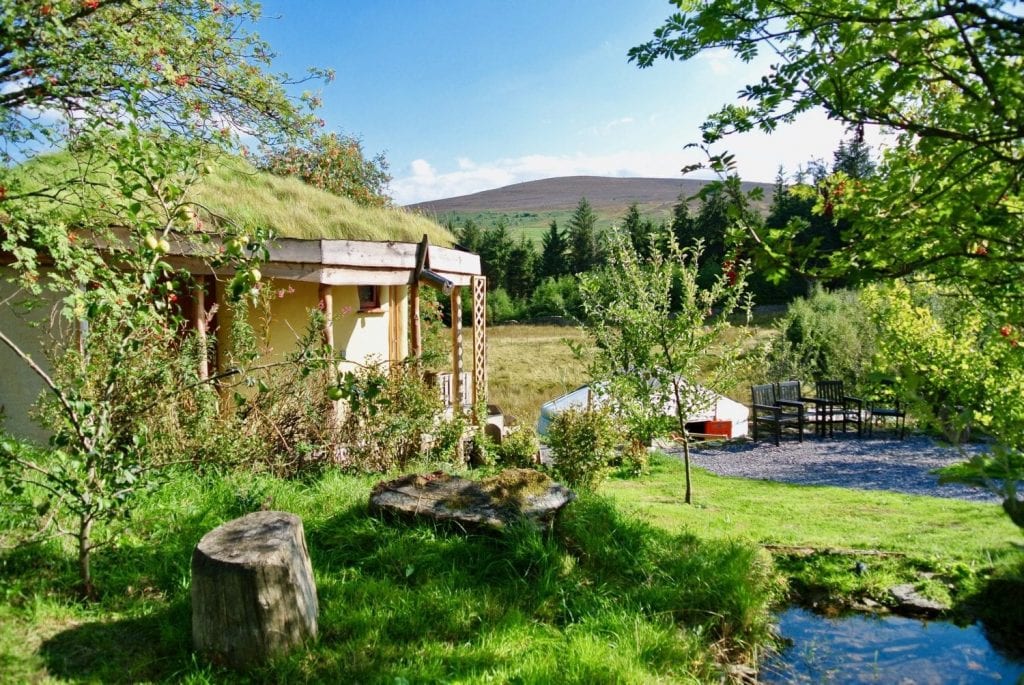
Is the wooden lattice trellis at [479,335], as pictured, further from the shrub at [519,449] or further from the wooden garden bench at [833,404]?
the wooden garden bench at [833,404]

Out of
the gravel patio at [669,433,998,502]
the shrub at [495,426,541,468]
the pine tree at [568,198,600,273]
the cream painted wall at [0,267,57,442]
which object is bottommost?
the gravel patio at [669,433,998,502]

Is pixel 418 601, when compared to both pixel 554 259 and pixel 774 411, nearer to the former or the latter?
pixel 774 411

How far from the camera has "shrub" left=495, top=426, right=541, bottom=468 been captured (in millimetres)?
Result: 9992

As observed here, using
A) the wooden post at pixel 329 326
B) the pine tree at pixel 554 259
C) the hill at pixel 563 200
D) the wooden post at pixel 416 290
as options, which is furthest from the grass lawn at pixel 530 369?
the hill at pixel 563 200

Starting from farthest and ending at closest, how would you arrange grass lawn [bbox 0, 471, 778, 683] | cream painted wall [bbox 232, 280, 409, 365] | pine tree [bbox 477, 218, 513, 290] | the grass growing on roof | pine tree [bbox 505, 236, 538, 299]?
pine tree [bbox 505, 236, 538, 299], pine tree [bbox 477, 218, 513, 290], the grass growing on roof, cream painted wall [bbox 232, 280, 409, 365], grass lawn [bbox 0, 471, 778, 683]

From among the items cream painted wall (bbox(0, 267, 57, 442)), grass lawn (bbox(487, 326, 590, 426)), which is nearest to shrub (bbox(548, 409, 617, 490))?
cream painted wall (bbox(0, 267, 57, 442))

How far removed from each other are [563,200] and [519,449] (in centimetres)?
7841

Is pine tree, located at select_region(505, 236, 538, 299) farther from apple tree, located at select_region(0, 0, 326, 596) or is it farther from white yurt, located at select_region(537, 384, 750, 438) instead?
apple tree, located at select_region(0, 0, 326, 596)

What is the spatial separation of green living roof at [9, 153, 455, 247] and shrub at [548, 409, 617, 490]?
496 cm

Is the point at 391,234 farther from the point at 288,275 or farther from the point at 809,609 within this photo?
the point at 809,609

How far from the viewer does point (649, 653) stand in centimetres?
402

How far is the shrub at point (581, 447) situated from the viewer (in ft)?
30.2

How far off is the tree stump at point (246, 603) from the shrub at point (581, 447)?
5826mm

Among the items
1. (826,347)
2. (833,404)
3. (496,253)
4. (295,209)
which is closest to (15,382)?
(295,209)
